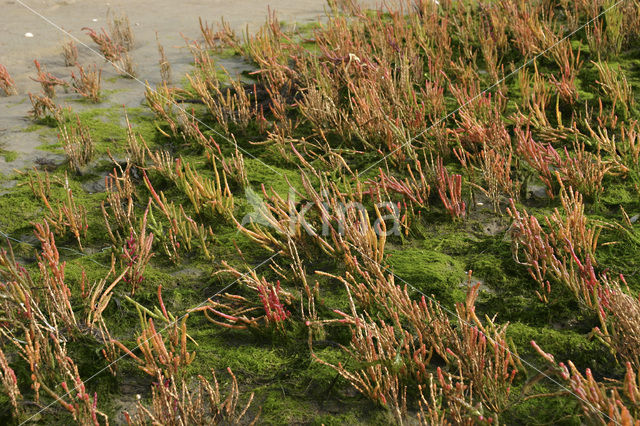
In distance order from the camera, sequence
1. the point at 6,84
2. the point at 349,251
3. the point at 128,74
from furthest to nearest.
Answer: the point at 6,84 < the point at 128,74 < the point at 349,251

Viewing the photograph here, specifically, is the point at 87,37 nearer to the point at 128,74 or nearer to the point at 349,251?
the point at 128,74

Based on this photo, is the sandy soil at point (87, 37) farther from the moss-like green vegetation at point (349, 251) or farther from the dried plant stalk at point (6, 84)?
the moss-like green vegetation at point (349, 251)

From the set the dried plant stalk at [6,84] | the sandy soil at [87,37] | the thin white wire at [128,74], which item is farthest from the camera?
the dried plant stalk at [6,84]

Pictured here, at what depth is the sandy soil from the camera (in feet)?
17.5

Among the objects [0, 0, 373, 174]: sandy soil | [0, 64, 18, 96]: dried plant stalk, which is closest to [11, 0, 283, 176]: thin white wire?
[0, 0, 373, 174]: sandy soil

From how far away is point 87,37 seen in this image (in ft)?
24.9

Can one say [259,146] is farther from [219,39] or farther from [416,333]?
[219,39]

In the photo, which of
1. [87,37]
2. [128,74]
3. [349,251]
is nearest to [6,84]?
[128,74]

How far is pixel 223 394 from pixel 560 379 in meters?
1.48

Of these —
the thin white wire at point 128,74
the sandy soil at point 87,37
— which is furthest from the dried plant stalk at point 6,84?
the thin white wire at point 128,74

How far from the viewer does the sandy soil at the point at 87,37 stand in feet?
17.5

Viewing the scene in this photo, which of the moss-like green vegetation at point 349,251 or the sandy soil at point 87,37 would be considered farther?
the sandy soil at point 87,37

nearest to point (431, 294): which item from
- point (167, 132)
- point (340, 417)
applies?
point (340, 417)

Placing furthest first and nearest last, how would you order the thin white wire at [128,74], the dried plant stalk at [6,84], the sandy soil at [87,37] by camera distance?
the dried plant stalk at [6,84] < the sandy soil at [87,37] < the thin white wire at [128,74]
